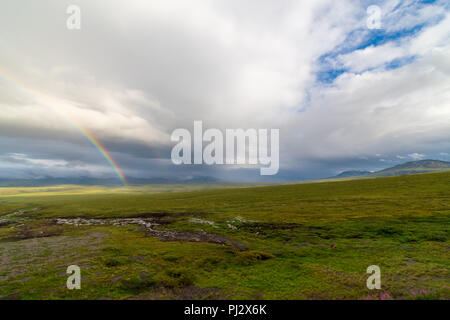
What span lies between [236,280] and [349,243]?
19987 millimetres

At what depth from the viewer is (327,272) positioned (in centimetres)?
1906

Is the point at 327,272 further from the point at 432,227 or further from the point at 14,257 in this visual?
the point at 14,257

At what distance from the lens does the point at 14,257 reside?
27.9 meters

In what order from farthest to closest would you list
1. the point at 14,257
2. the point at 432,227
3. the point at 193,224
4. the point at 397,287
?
the point at 193,224 → the point at 432,227 → the point at 14,257 → the point at 397,287

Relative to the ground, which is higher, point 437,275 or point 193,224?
point 437,275
